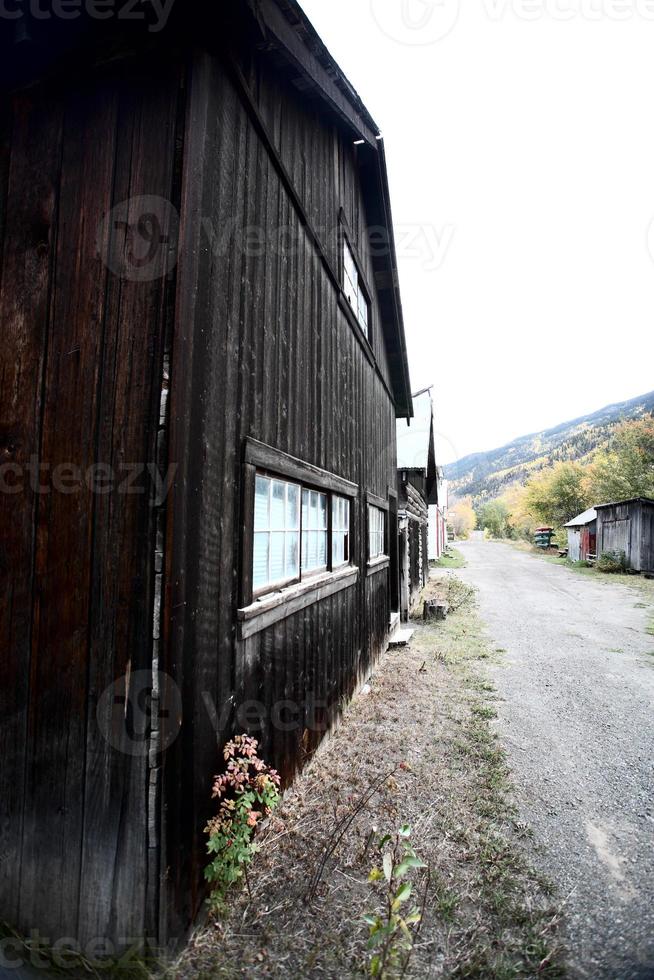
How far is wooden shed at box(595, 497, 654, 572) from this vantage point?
781 inches

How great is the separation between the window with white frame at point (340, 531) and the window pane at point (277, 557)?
1476 millimetres

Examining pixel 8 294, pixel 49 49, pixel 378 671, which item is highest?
pixel 49 49

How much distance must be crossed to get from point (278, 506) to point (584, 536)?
27.7m

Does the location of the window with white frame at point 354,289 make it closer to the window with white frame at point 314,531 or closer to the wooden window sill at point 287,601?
the window with white frame at point 314,531

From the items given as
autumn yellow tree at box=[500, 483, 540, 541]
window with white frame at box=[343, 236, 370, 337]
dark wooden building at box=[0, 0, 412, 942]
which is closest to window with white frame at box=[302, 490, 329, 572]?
dark wooden building at box=[0, 0, 412, 942]

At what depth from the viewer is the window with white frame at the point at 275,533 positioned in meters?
3.23

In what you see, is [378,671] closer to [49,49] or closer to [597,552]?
[49,49]

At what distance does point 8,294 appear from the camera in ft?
8.54

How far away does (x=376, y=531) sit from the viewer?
25.8 ft

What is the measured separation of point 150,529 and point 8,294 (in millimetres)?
1610

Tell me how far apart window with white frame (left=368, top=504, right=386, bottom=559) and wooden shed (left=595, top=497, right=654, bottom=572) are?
1643 cm

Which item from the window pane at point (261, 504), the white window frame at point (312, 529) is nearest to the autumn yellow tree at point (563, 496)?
the white window frame at point (312, 529)

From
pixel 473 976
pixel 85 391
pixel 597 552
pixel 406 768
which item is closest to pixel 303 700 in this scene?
pixel 406 768

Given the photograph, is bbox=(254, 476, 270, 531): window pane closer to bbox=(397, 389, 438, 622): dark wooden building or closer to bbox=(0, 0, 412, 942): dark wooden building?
bbox=(0, 0, 412, 942): dark wooden building
